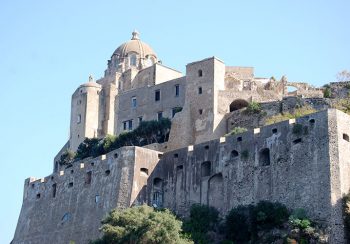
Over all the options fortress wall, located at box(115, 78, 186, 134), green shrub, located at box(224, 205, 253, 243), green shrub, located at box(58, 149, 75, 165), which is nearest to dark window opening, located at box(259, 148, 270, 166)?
green shrub, located at box(224, 205, 253, 243)

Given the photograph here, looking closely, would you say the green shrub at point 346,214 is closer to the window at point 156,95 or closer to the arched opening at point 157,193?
the arched opening at point 157,193

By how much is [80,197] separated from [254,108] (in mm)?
12264

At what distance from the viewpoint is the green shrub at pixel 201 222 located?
151 feet

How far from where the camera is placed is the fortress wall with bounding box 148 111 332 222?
43969 millimetres

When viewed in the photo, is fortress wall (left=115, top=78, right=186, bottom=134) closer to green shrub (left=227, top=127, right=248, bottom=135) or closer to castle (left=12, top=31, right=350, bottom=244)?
castle (left=12, top=31, right=350, bottom=244)

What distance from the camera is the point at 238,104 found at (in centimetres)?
5906

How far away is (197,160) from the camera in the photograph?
49.8 m

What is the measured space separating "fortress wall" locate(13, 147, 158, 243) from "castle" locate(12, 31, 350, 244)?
0.22 feet

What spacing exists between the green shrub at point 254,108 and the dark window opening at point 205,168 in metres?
8.15

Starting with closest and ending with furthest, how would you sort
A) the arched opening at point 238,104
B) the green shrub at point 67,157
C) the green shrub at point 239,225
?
the green shrub at point 239,225 < the arched opening at point 238,104 < the green shrub at point 67,157

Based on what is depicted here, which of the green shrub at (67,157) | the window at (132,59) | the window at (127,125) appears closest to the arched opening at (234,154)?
the window at (127,125)

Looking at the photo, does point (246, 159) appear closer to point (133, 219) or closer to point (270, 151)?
point (270, 151)

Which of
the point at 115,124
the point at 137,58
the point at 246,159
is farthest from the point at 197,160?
the point at 137,58

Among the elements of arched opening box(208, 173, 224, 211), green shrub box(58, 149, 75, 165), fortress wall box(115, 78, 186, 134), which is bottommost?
arched opening box(208, 173, 224, 211)
